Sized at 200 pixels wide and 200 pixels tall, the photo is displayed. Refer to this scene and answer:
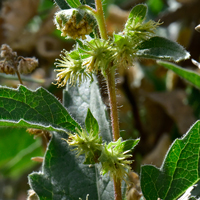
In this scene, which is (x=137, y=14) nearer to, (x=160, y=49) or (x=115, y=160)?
(x=160, y=49)

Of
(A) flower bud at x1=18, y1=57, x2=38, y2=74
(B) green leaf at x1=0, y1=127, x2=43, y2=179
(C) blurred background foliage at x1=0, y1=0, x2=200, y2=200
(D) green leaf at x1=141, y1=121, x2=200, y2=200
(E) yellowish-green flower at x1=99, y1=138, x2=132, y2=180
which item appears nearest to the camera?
(E) yellowish-green flower at x1=99, y1=138, x2=132, y2=180

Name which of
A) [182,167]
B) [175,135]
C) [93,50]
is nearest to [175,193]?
[182,167]

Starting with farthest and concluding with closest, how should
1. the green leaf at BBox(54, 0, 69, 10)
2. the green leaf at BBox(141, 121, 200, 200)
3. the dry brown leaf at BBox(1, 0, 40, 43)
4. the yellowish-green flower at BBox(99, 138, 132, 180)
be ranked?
the dry brown leaf at BBox(1, 0, 40, 43), the green leaf at BBox(54, 0, 69, 10), the green leaf at BBox(141, 121, 200, 200), the yellowish-green flower at BBox(99, 138, 132, 180)

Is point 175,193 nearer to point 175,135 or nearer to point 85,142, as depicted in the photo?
point 85,142

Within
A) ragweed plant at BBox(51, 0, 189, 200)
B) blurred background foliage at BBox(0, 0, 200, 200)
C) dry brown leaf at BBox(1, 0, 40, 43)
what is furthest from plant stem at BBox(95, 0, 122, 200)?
dry brown leaf at BBox(1, 0, 40, 43)

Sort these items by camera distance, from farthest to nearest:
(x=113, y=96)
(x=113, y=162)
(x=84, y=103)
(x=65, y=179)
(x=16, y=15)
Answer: (x=16, y=15) < (x=84, y=103) < (x=65, y=179) < (x=113, y=96) < (x=113, y=162)

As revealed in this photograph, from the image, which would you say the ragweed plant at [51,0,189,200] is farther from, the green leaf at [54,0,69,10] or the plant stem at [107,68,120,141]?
the green leaf at [54,0,69,10]

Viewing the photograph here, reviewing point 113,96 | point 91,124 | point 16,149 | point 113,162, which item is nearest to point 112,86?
point 113,96
